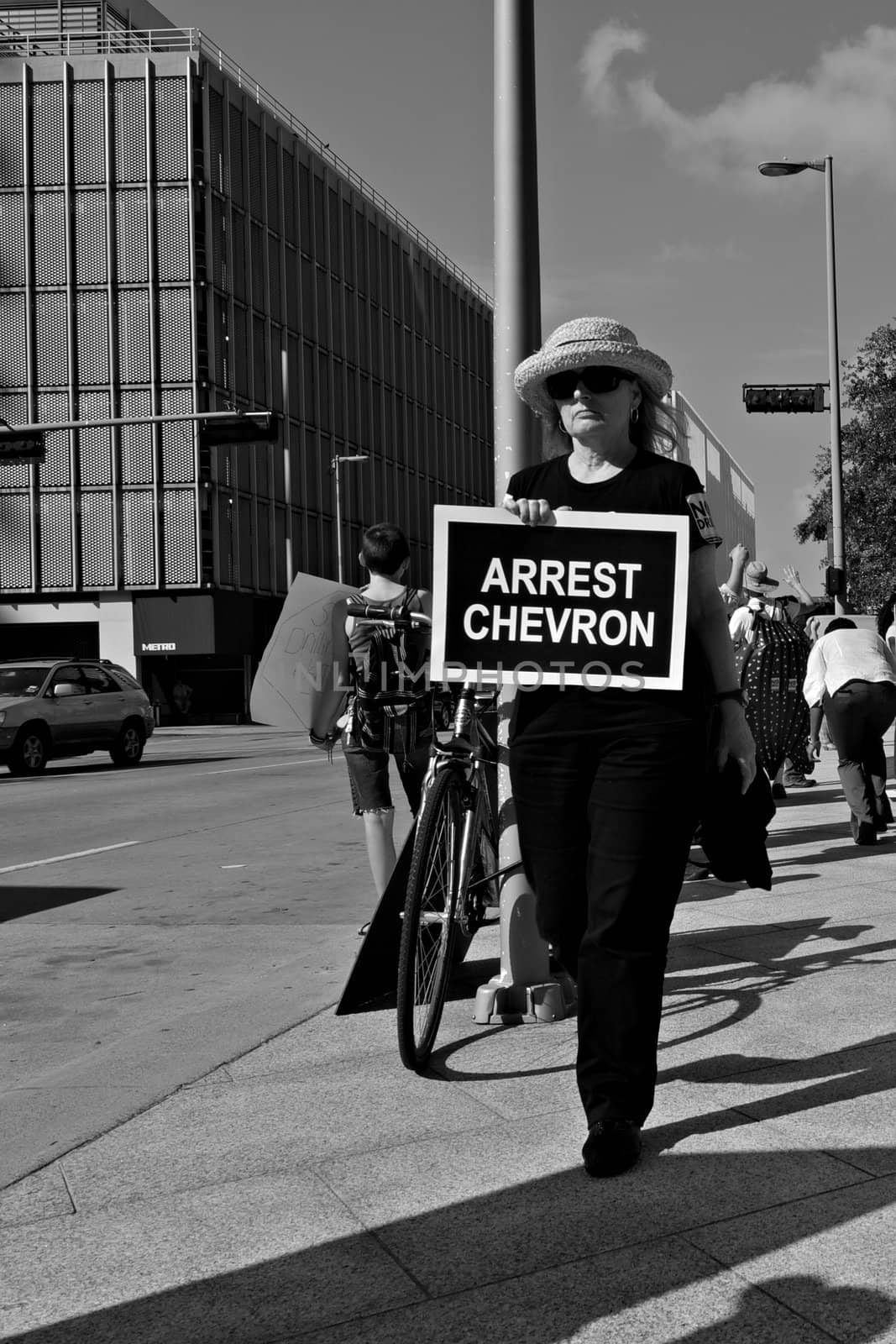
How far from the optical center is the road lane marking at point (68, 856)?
945cm

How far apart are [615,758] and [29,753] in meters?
18.2

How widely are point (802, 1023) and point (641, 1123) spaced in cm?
128

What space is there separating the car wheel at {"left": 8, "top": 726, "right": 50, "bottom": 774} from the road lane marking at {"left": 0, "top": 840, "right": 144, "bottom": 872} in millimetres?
9787

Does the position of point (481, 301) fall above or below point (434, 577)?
above

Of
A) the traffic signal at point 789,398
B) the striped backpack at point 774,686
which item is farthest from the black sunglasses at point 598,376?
the traffic signal at point 789,398

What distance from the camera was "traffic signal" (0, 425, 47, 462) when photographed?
23328mm

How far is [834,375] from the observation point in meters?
24.3

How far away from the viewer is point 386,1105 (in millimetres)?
3611

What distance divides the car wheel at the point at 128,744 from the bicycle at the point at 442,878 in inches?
711

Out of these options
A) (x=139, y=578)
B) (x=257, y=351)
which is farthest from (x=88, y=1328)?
(x=257, y=351)

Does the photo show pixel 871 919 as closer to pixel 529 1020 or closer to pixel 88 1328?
pixel 529 1020

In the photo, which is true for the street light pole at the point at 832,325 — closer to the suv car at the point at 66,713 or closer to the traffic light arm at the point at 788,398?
the traffic light arm at the point at 788,398

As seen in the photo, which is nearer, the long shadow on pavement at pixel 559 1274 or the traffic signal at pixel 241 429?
the long shadow on pavement at pixel 559 1274

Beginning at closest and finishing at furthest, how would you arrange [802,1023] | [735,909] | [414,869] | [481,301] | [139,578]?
[414,869] < [802,1023] < [735,909] < [139,578] < [481,301]
